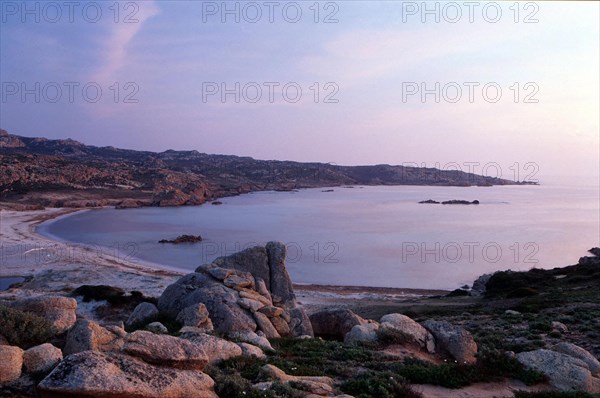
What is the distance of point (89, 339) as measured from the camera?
8062mm

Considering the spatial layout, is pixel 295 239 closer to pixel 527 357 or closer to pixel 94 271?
pixel 94 271

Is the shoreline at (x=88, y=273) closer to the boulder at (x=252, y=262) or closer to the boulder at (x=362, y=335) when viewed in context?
the boulder at (x=252, y=262)

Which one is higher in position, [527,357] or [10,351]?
[10,351]

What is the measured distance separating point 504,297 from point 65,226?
50501 millimetres

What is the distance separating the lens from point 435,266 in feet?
140

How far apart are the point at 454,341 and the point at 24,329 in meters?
9.72

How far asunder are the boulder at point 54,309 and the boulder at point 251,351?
10.9 ft

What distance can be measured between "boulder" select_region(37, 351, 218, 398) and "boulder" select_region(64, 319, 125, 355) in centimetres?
127

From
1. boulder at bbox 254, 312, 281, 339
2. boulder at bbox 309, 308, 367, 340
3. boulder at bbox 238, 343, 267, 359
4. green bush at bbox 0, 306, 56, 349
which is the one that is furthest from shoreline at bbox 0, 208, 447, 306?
boulder at bbox 238, 343, 267, 359

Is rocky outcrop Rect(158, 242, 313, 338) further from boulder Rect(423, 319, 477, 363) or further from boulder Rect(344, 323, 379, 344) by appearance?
boulder Rect(423, 319, 477, 363)

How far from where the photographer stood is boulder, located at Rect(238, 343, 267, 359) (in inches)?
386

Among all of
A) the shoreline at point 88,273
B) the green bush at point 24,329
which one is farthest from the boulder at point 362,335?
the shoreline at point 88,273

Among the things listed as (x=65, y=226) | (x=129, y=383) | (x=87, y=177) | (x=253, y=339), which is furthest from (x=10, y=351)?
(x=87, y=177)

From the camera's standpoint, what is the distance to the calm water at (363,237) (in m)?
40.7
